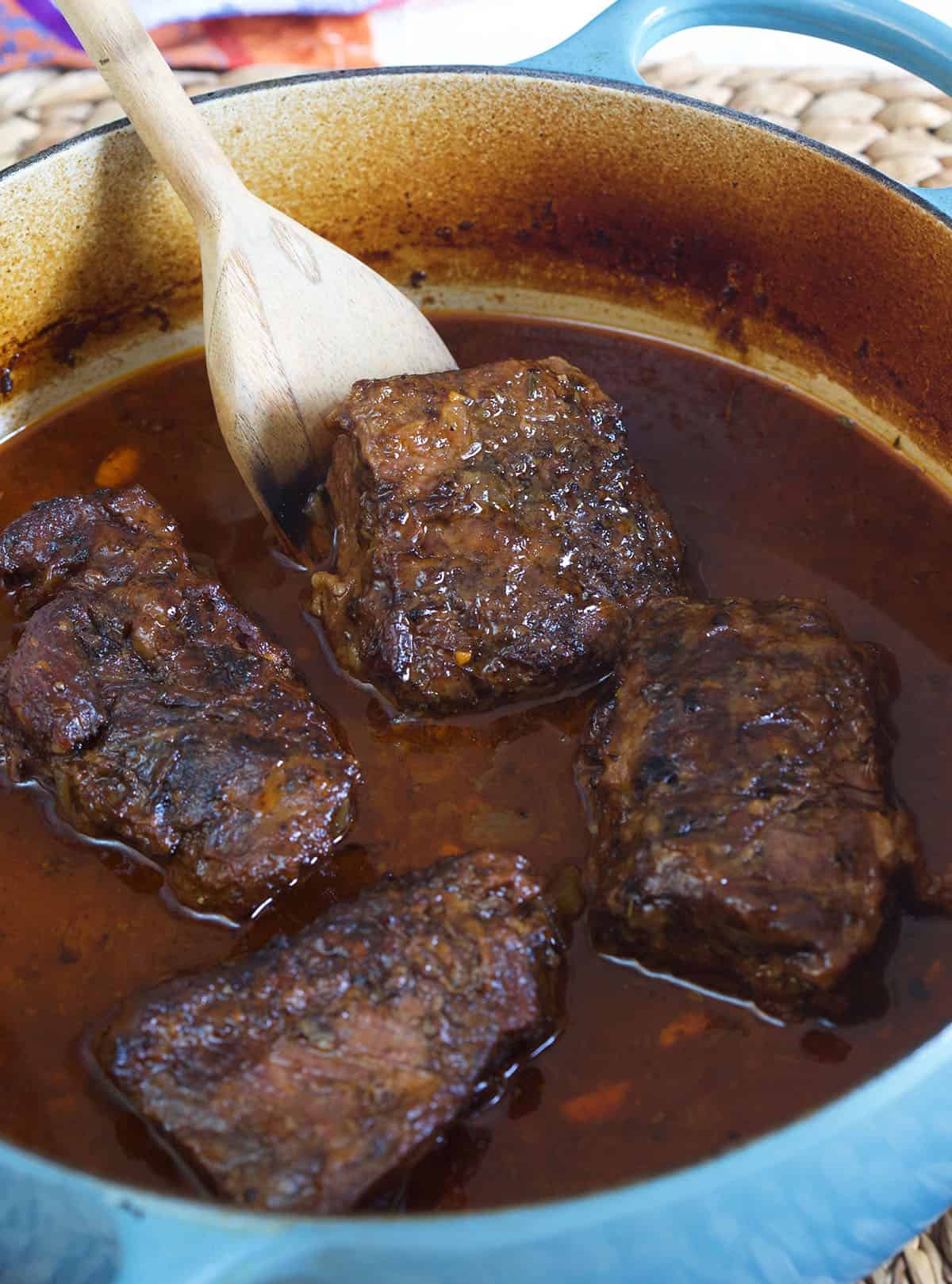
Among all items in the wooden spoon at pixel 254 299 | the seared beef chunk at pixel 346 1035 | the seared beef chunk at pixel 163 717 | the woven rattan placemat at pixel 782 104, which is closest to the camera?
the seared beef chunk at pixel 346 1035

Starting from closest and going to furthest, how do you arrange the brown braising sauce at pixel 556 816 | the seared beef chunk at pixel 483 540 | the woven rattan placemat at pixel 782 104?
the brown braising sauce at pixel 556 816 → the seared beef chunk at pixel 483 540 → the woven rattan placemat at pixel 782 104

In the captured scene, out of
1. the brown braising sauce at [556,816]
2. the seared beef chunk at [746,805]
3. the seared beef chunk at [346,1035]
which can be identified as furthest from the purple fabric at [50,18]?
the seared beef chunk at [346,1035]

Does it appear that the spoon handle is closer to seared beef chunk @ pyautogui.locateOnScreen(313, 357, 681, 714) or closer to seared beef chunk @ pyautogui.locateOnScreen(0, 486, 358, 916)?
seared beef chunk @ pyautogui.locateOnScreen(313, 357, 681, 714)

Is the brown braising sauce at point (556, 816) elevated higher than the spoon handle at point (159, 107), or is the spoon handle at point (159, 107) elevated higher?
the spoon handle at point (159, 107)

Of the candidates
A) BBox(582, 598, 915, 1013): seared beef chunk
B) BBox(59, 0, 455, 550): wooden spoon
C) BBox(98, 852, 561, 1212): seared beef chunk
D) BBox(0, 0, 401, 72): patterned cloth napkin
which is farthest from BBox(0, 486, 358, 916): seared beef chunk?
BBox(0, 0, 401, 72): patterned cloth napkin

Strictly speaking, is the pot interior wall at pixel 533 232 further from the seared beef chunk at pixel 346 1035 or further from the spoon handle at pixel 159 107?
the seared beef chunk at pixel 346 1035

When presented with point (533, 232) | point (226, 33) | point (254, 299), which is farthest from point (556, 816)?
point (226, 33)

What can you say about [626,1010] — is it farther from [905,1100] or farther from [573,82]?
[573,82]

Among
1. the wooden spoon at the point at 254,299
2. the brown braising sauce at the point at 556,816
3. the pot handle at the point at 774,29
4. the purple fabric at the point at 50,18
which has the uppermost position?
the pot handle at the point at 774,29
